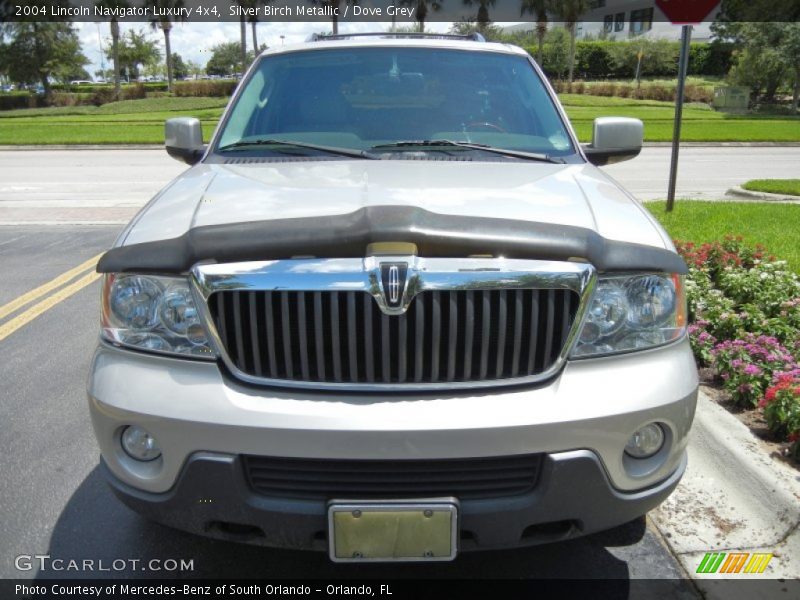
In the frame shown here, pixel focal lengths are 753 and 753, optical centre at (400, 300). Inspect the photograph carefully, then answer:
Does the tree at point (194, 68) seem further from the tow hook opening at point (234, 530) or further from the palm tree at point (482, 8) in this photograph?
the tow hook opening at point (234, 530)

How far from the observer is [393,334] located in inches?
86.3

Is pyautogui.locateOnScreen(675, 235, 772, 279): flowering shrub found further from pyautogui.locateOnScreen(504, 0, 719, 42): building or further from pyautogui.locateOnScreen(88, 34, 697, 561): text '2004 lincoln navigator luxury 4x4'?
pyautogui.locateOnScreen(504, 0, 719, 42): building

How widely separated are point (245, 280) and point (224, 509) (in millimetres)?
655

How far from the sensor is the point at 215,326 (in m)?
2.23

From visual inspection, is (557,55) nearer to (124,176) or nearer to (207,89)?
(207,89)

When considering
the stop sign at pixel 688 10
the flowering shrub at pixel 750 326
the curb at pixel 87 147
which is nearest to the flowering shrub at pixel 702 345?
the flowering shrub at pixel 750 326

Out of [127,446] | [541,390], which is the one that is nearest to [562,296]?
[541,390]

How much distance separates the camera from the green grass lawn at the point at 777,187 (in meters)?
10.9

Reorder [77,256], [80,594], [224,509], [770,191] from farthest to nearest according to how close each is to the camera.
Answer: [770,191] → [77,256] → [80,594] → [224,509]

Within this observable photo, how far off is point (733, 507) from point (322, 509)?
186 cm

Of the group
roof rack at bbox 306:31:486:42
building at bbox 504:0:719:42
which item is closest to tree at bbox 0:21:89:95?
building at bbox 504:0:719:42

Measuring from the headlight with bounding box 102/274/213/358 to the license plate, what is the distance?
639 mm

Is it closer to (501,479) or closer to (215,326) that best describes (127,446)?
(215,326)

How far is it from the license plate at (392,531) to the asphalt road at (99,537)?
2.11ft
